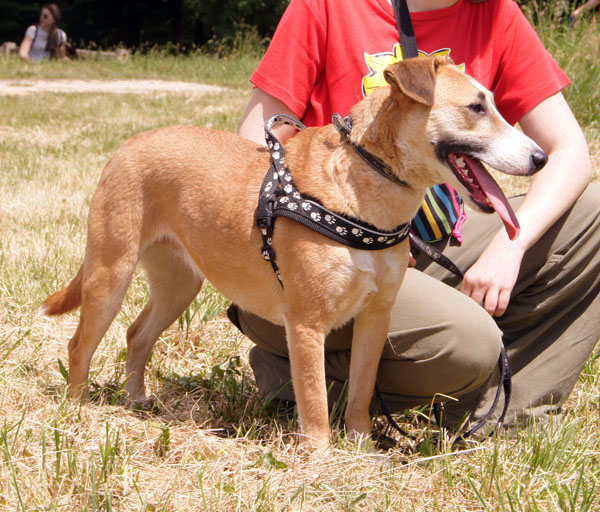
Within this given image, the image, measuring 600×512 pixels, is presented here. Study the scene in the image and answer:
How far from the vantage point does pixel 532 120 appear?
3.10m

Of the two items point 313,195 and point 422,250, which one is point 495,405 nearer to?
point 422,250

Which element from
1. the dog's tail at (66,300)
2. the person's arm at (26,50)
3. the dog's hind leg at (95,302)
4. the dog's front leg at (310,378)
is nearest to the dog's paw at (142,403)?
the dog's hind leg at (95,302)

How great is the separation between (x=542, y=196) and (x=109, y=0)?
3115 cm

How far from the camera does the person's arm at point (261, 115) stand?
10.1ft

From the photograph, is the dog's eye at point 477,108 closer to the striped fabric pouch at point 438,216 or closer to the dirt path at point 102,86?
the striped fabric pouch at point 438,216

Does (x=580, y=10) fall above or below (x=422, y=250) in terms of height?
above

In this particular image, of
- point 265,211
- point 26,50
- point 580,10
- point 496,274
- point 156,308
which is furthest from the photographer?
point 26,50

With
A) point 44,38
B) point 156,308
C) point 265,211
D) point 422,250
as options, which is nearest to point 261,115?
→ point 265,211

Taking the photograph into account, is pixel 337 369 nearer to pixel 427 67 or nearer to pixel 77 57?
pixel 427 67

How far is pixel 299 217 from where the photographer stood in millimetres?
2471

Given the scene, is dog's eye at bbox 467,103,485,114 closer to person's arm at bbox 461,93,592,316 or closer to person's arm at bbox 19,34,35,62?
person's arm at bbox 461,93,592,316

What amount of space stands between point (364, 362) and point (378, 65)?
1.22 metres

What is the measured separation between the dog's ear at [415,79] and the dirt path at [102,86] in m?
11.5

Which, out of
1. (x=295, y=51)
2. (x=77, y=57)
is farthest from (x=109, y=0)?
(x=295, y=51)
